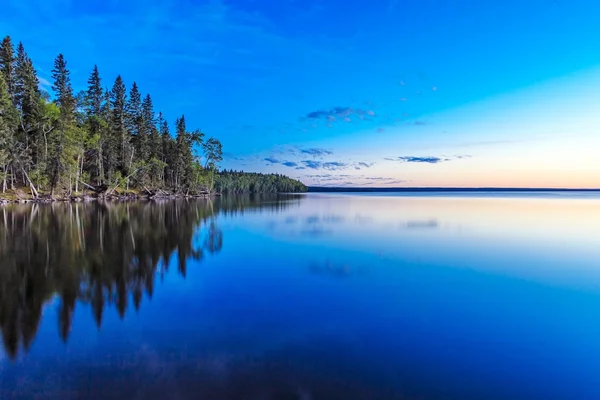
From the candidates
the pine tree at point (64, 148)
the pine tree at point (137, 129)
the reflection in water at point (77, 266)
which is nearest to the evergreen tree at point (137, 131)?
the pine tree at point (137, 129)

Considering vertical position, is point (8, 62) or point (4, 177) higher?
point (8, 62)

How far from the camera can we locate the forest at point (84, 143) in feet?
146

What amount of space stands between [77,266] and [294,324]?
907cm

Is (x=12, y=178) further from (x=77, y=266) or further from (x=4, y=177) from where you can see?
(x=77, y=266)

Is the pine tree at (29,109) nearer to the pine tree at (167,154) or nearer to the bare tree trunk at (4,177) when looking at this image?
the bare tree trunk at (4,177)

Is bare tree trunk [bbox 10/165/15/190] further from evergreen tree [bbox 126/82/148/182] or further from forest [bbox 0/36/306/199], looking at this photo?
evergreen tree [bbox 126/82/148/182]

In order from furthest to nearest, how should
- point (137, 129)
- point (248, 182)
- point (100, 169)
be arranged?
point (248, 182)
point (137, 129)
point (100, 169)

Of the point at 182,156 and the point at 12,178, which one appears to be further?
the point at 182,156

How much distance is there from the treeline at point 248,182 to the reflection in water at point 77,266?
4399 inches

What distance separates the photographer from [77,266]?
12039 millimetres

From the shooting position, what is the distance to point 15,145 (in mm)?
41469

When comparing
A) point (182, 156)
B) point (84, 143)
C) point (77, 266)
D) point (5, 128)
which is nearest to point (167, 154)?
point (182, 156)

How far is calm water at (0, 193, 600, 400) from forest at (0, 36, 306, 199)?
36.6m

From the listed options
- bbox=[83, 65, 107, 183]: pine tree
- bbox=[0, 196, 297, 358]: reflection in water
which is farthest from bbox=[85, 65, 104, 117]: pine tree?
bbox=[0, 196, 297, 358]: reflection in water
